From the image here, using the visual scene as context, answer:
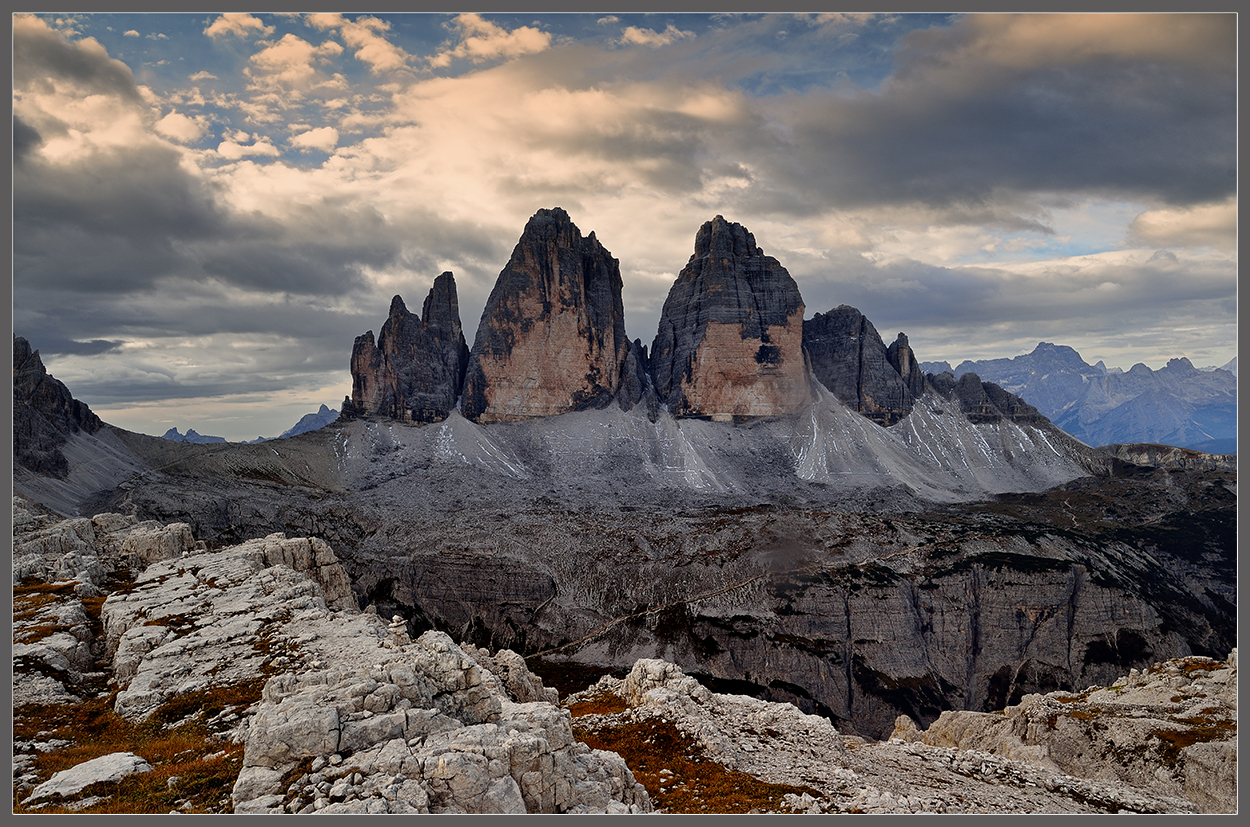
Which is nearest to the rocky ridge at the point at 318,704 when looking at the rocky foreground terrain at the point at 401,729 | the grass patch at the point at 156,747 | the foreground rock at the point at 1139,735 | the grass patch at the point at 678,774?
the rocky foreground terrain at the point at 401,729

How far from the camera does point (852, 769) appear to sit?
2592cm

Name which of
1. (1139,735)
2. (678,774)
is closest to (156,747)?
(678,774)

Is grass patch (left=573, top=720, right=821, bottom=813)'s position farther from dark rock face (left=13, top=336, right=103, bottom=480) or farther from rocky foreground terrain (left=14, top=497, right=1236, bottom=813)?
dark rock face (left=13, top=336, right=103, bottom=480)

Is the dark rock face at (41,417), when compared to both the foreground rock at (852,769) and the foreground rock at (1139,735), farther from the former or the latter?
the foreground rock at (1139,735)

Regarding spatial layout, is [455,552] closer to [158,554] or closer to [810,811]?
[158,554]

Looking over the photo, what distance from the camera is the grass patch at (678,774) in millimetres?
19572

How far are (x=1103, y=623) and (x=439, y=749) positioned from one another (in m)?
125

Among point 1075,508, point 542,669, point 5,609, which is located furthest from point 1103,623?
point 5,609

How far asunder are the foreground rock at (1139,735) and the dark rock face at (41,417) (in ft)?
579

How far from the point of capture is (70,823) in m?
12.8

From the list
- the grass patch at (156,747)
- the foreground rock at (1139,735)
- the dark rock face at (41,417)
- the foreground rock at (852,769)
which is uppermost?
the dark rock face at (41,417)

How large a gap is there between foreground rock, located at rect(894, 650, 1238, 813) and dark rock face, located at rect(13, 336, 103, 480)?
176 meters

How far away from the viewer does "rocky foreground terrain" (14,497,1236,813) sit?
13.7 meters

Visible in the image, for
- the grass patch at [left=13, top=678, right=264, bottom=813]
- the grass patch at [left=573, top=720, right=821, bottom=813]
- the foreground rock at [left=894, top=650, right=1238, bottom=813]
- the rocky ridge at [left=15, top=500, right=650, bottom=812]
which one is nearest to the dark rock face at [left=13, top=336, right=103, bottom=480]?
the rocky ridge at [left=15, top=500, right=650, bottom=812]
